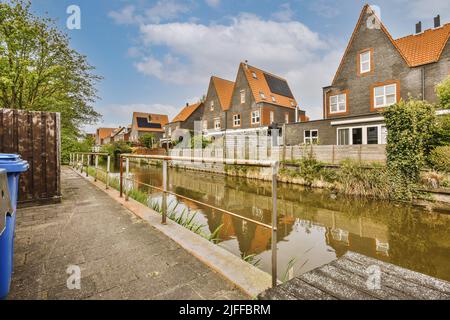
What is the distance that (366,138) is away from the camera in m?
15.7

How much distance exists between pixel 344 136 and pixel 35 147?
17.7 metres

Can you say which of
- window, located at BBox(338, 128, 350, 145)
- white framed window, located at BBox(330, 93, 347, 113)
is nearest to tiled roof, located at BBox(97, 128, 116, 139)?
white framed window, located at BBox(330, 93, 347, 113)

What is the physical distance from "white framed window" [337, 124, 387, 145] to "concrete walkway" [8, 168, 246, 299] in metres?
16.0

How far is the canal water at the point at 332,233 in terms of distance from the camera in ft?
13.9

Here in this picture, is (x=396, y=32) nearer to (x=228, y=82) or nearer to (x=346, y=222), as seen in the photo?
(x=346, y=222)

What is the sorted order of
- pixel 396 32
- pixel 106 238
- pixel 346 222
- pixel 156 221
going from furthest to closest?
pixel 396 32 → pixel 346 222 → pixel 156 221 → pixel 106 238

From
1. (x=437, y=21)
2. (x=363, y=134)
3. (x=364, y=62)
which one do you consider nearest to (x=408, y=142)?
(x=363, y=134)

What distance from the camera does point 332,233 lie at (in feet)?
18.8

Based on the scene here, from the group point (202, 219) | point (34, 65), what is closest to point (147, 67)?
point (34, 65)

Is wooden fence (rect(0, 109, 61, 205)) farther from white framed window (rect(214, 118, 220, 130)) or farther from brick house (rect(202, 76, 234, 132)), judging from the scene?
white framed window (rect(214, 118, 220, 130))

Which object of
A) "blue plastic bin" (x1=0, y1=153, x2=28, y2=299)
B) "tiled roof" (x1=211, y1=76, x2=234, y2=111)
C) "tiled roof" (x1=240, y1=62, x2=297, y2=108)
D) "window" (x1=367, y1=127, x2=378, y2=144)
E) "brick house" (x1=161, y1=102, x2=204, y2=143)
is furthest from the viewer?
"brick house" (x1=161, y1=102, x2=204, y2=143)

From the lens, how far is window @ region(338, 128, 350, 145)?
1674 centimetres

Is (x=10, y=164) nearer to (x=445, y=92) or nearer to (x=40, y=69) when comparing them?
(x=40, y=69)

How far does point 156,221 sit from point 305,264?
2.77 meters
